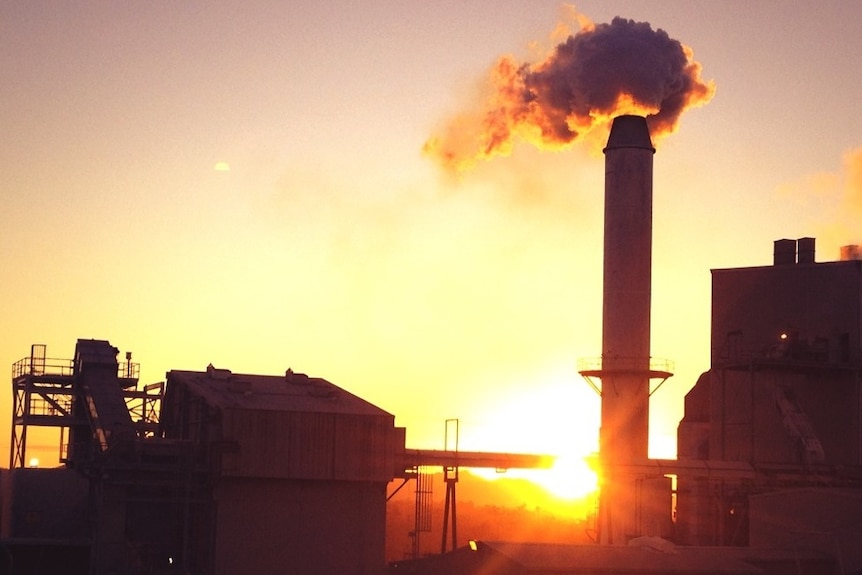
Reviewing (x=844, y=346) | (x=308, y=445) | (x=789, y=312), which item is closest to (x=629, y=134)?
(x=789, y=312)

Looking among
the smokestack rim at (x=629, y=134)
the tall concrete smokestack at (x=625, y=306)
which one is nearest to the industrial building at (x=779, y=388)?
the tall concrete smokestack at (x=625, y=306)

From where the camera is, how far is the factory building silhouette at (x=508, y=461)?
2170 inches

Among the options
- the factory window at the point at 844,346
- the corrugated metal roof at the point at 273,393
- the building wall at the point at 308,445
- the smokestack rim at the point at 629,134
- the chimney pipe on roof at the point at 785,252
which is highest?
the smokestack rim at the point at 629,134

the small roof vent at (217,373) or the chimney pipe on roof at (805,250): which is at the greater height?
the chimney pipe on roof at (805,250)

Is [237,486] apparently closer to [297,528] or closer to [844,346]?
[297,528]

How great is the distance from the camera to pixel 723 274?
78500 millimetres

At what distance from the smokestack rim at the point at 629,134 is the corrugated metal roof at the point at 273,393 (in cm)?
1781

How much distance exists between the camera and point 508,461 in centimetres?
6738

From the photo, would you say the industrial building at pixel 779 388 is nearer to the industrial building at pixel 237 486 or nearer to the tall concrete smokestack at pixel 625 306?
the tall concrete smokestack at pixel 625 306

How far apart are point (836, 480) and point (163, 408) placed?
101 feet

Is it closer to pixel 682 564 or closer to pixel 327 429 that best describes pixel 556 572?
pixel 682 564

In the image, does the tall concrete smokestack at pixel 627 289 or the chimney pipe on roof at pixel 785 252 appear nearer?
the tall concrete smokestack at pixel 627 289

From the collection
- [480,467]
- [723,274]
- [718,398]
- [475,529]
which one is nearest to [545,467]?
[480,467]

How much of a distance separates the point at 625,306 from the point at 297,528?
20.5 m
